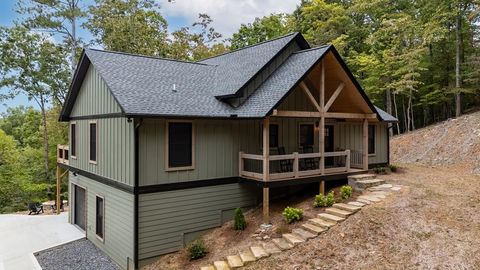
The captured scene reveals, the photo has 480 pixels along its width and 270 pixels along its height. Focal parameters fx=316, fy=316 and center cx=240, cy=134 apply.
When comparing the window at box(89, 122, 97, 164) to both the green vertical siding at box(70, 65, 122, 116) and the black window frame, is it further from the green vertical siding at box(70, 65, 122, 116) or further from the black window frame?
the black window frame

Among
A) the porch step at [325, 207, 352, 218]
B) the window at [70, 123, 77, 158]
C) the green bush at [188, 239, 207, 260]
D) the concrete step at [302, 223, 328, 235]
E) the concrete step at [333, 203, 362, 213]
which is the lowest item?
the green bush at [188, 239, 207, 260]

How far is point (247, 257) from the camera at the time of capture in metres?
8.17

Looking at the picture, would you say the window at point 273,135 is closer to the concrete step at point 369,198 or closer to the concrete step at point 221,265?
the concrete step at point 369,198

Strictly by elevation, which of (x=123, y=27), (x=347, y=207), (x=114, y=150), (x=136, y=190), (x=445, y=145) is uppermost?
(x=123, y=27)

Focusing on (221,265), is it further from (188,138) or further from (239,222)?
(188,138)

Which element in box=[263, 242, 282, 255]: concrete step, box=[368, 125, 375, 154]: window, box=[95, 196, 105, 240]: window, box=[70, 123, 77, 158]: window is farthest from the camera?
box=[368, 125, 375, 154]: window

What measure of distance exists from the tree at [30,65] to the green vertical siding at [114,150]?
625 inches

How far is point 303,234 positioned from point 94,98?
906 centimetres

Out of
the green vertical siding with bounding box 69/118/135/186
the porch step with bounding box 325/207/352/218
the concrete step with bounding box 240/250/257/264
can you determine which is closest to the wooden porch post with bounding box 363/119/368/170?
the porch step with bounding box 325/207/352/218

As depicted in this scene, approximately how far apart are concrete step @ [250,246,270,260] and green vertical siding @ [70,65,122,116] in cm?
595

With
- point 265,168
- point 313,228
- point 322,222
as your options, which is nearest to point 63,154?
point 265,168

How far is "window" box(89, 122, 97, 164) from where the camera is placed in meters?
12.1

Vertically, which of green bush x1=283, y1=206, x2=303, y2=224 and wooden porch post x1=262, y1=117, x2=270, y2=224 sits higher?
wooden porch post x1=262, y1=117, x2=270, y2=224

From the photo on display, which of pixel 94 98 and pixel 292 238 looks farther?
pixel 94 98
